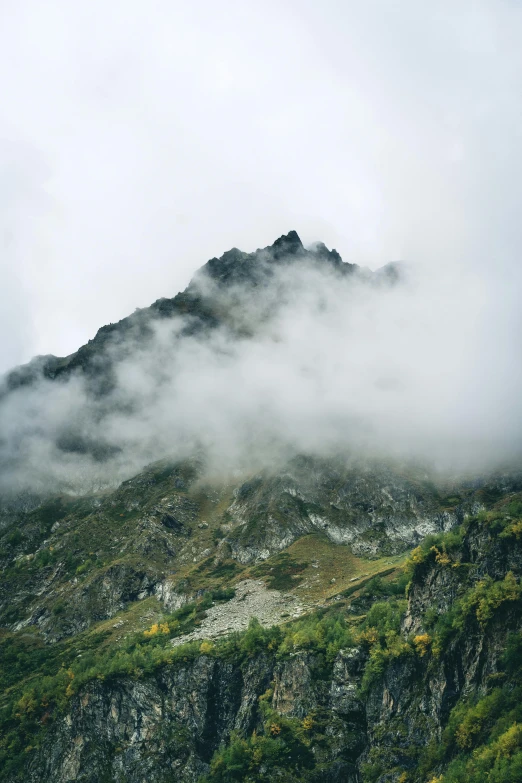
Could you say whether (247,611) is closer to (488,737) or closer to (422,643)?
(422,643)

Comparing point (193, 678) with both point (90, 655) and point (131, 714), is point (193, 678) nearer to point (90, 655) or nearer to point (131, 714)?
point (131, 714)

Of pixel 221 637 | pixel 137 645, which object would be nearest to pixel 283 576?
pixel 221 637

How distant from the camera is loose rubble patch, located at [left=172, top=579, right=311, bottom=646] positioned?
6382 inches

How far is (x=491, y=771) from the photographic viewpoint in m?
69.1

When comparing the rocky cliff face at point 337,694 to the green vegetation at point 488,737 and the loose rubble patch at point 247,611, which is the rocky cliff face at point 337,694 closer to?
the green vegetation at point 488,737

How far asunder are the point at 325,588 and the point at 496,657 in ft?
314

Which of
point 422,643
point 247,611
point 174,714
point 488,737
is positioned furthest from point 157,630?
point 488,737

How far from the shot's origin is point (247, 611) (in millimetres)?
174000

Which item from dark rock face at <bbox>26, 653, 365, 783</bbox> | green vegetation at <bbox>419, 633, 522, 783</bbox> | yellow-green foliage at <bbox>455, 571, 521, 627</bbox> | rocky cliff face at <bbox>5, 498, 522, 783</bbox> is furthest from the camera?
dark rock face at <bbox>26, 653, 365, 783</bbox>

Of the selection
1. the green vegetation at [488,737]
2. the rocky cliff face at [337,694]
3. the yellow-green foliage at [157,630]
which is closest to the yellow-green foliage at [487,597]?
the rocky cliff face at [337,694]

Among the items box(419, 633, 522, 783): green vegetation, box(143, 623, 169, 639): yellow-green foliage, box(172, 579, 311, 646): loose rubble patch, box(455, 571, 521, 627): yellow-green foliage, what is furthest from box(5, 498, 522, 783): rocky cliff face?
box(143, 623, 169, 639): yellow-green foliage

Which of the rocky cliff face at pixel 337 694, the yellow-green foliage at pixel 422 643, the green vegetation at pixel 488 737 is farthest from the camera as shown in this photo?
the yellow-green foliage at pixel 422 643

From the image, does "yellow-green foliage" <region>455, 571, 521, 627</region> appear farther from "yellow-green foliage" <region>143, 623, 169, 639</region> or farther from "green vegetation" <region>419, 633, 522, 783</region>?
"yellow-green foliage" <region>143, 623, 169, 639</region>

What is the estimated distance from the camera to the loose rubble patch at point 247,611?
532 feet
